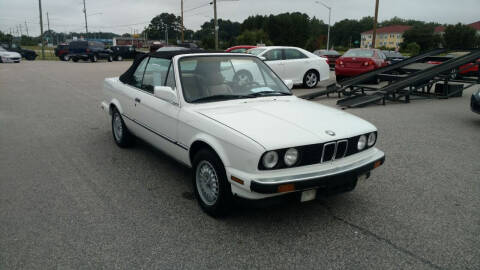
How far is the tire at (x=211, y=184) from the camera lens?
3.28 metres

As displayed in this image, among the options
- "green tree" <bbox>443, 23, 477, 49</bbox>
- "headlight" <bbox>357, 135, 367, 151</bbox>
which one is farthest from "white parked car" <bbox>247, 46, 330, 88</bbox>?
"green tree" <bbox>443, 23, 477, 49</bbox>

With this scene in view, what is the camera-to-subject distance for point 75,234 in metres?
3.22

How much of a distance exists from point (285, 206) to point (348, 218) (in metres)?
0.63

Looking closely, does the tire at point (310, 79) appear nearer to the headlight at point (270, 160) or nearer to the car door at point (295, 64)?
the car door at point (295, 64)

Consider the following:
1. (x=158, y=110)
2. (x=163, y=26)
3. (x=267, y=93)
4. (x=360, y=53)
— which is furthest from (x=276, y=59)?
Answer: (x=163, y=26)

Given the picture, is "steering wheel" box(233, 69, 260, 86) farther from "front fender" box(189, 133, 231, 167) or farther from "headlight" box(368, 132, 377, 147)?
"headlight" box(368, 132, 377, 147)

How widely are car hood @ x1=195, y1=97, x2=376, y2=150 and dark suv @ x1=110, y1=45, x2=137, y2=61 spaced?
33.2 metres

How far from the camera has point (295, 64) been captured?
13.2 m

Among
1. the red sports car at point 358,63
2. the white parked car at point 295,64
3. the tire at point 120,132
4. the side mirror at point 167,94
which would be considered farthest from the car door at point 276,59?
the side mirror at point 167,94

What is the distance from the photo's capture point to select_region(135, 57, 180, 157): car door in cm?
407

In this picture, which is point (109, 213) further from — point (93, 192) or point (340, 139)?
point (340, 139)

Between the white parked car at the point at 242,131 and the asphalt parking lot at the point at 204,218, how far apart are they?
37 centimetres

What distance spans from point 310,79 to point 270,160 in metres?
11.2

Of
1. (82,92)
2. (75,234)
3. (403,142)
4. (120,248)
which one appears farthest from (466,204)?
(82,92)
